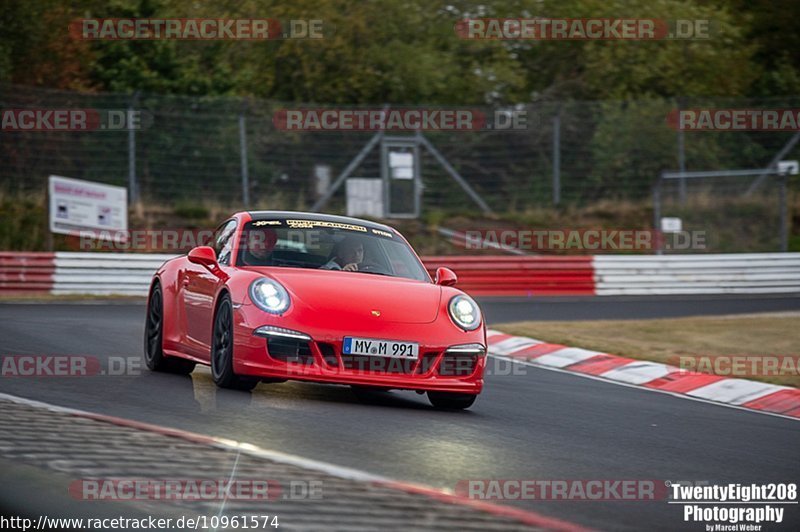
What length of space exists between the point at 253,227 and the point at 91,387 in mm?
1612

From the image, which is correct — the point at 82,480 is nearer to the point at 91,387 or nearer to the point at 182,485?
the point at 182,485

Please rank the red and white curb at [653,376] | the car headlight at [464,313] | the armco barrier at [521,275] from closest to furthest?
1. the car headlight at [464,313]
2. the red and white curb at [653,376]
3. the armco barrier at [521,275]

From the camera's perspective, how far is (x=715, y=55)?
3541 centimetres

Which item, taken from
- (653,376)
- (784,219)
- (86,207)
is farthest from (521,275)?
(653,376)

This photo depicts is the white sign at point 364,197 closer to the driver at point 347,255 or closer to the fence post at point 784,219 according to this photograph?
the fence post at point 784,219

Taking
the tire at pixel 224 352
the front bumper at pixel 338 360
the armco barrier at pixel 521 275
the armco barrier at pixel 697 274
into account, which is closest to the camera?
the front bumper at pixel 338 360

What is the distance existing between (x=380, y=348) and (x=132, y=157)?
1652cm

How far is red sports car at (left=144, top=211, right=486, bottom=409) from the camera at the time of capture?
7836mm

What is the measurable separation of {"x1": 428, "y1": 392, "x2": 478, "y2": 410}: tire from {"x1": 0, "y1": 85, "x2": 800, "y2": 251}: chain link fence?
52.9ft

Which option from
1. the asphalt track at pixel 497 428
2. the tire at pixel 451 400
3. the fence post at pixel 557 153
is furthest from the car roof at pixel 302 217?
the fence post at pixel 557 153

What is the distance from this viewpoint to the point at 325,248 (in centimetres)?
901

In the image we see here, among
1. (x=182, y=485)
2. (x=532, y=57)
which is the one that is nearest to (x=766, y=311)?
(x=182, y=485)

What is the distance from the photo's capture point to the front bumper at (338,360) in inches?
307

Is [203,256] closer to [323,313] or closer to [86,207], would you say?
[323,313]
